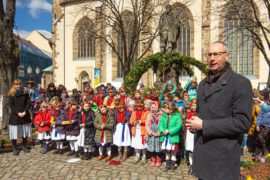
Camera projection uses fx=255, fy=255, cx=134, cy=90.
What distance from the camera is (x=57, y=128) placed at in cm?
724

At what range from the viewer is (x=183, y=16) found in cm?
2184

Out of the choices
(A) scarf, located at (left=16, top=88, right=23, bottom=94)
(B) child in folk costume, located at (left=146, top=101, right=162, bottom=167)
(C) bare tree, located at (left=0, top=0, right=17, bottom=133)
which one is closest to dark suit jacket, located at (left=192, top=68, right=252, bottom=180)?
(B) child in folk costume, located at (left=146, top=101, right=162, bottom=167)

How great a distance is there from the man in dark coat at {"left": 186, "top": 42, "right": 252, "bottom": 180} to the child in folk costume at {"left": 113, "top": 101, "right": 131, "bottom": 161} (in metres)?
4.44

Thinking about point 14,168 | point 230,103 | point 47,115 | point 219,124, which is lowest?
point 14,168

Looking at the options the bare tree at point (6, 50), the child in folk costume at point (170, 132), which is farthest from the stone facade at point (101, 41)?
the child in folk costume at point (170, 132)

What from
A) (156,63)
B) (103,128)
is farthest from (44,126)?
(156,63)

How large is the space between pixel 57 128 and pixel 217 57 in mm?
5969

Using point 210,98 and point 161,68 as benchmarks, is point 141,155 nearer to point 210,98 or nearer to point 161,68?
point 161,68

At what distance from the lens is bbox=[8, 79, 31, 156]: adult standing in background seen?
722 cm

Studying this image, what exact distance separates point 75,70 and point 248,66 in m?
17.2

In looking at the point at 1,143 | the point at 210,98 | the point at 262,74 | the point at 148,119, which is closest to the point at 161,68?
the point at 148,119

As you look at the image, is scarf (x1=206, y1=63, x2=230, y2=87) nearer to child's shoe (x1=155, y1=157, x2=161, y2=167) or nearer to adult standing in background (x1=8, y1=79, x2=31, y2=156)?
child's shoe (x1=155, y1=157, x2=161, y2=167)

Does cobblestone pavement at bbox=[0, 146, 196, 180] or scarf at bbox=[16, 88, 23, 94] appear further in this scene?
scarf at bbox=[16, 88, 23, 94]

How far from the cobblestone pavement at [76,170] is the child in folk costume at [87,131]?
0.33m
